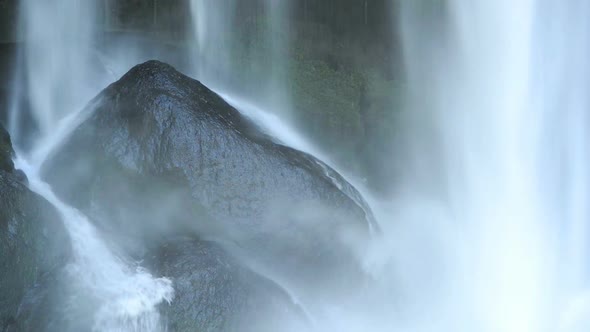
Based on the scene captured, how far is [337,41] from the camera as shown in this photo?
7.07 m

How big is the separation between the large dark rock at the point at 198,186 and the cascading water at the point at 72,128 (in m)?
0.25

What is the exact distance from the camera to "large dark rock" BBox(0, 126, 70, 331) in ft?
11.7

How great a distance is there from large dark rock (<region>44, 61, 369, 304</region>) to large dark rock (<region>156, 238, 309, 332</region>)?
0.95 feet

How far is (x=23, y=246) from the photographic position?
3676 mm

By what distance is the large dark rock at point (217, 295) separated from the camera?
3.91 m

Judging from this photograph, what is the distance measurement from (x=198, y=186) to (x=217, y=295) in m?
0.90

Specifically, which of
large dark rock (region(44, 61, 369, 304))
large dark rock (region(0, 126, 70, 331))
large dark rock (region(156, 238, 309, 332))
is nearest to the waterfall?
large dark rock (region(44, 61, 369, 304))

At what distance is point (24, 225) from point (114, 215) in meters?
0.87

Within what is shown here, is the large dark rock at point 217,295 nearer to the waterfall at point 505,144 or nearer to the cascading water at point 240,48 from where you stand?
the waterfall at point 505,144

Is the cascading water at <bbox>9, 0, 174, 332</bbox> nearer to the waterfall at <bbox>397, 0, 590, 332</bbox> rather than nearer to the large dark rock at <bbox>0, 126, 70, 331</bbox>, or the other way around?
the large dark rock at <bbox>0, 126, 70, 331</bbox>

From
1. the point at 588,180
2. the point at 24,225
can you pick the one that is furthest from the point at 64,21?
the point at 588,180

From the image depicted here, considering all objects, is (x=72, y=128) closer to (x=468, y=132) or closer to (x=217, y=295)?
(x=217, y=295)

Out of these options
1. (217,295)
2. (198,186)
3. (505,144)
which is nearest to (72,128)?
(198,186)

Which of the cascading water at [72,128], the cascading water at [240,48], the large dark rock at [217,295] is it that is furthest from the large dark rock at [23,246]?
the cascading water at [240,48]
